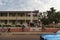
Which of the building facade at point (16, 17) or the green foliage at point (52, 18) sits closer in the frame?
the building facade at point (16, 17)

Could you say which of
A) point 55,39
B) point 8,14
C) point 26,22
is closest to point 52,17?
point 26,22

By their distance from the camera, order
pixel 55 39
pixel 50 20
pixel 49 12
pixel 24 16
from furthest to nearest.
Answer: pixel 49 12 → pixel 50 20 → pixel 24 16 → pixel 55 39

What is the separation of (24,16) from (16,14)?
276cm

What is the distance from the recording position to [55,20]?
7688 centimetres

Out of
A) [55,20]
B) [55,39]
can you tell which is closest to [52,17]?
[55,20]

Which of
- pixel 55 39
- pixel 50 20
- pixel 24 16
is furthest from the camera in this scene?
pixel 50 20

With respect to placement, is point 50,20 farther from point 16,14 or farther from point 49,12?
point 16,14

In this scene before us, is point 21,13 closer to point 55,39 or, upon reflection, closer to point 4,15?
point 4,15

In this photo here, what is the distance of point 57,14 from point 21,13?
1596 centimetres

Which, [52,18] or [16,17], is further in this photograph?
[52,18]

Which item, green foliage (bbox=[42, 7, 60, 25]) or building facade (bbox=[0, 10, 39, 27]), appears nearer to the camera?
building facade (bbox=[0, 10, 39, 27])

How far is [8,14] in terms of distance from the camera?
69188mm

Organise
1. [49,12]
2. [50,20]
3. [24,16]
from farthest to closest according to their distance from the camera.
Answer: [49,12] → [50,20] → [24,16]

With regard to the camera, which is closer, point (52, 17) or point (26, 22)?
point (26, 22)
